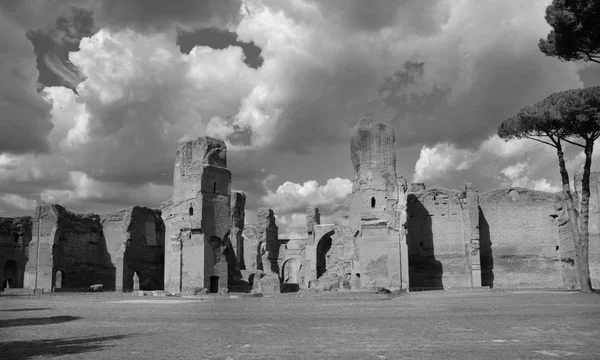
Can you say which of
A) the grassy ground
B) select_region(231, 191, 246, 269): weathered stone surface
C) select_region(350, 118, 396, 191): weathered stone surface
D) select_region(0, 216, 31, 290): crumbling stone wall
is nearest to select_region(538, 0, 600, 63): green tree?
the grassy ground

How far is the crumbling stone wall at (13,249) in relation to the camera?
38188 mm

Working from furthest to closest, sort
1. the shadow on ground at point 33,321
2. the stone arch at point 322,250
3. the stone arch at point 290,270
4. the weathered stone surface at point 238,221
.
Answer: the stone arch at point 290,270 → the stone arch at point 322,250 → the weathered stone surface at point 238,221 → the shadow on ground at point 33,321

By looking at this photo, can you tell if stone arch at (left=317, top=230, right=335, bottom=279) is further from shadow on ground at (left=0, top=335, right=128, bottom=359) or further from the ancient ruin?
shadow on ground at (left=0, top=335, right=128, bottom=359)

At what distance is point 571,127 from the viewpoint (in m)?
20.2

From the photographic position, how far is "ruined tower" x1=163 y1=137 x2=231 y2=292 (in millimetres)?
27406

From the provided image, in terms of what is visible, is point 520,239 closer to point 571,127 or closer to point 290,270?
A: point 571,127

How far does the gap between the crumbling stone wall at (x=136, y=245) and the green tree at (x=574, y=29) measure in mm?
28584

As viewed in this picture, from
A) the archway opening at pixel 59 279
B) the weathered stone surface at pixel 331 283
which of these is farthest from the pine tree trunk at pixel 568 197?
the archway opening at pixel 59 279

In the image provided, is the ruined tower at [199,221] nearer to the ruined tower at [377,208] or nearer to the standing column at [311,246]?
the ruined tower at [377,208]

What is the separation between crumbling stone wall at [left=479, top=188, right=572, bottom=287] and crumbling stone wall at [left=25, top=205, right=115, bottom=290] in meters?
25.6

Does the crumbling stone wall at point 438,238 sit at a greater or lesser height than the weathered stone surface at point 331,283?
greater

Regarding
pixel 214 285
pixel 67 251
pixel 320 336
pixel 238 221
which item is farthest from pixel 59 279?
pixel 320 336

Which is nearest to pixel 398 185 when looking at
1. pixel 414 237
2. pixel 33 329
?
pixel 414 237

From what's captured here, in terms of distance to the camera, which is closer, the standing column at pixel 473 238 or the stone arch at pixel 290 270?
the standing column at pixel 473 238
